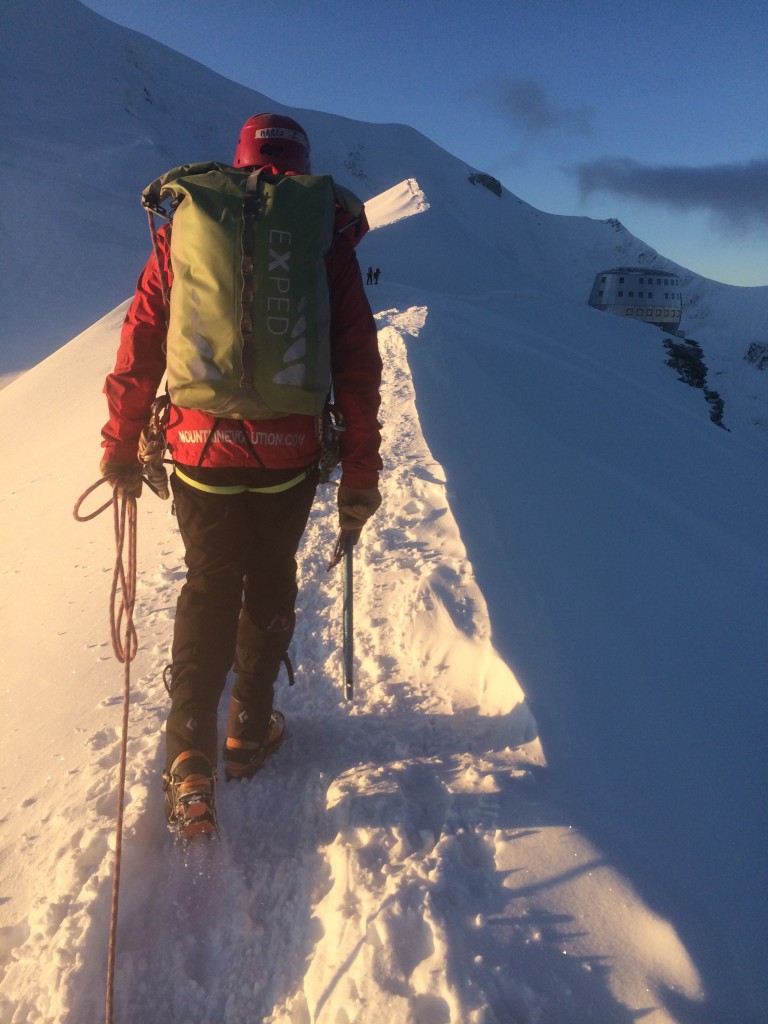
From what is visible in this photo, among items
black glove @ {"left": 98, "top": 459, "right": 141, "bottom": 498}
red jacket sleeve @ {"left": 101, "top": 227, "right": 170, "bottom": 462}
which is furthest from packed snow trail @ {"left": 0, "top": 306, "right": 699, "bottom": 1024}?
red jacket sleeve @ {"left": 101, "top": 227, "right": 170, "bottom": 462}

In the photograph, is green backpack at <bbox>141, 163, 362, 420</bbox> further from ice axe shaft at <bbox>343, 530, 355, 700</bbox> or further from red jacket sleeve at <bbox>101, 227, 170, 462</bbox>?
ice axe shaft at <bbox>343, 530, 355, 700</bbox>

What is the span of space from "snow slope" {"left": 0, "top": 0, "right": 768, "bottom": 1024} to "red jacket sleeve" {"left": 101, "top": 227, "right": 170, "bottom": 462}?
126cm

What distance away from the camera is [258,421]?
2043mm

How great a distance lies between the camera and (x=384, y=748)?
8.29 ft

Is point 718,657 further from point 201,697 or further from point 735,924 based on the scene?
point 201,697

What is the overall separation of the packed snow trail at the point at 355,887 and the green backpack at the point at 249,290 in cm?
146

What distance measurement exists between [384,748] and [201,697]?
32.5 inches

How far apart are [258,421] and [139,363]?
522 millimetres

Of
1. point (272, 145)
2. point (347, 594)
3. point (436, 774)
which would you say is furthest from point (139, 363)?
point (436, 774)

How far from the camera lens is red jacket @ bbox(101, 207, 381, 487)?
2049 millimetres

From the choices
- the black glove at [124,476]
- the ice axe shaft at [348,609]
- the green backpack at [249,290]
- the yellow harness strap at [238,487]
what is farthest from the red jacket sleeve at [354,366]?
the black glove at [124,476]

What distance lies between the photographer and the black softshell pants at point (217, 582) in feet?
6.95

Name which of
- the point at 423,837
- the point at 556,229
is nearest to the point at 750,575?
the point at 423,837

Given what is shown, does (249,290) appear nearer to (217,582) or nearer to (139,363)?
(139,363)
